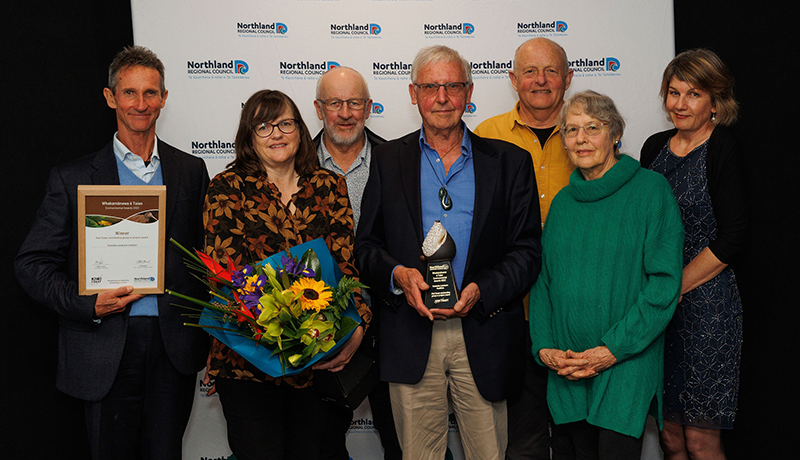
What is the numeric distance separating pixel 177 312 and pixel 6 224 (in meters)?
0.93

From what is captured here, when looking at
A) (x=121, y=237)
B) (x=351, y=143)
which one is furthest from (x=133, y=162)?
(x=351, y=143)

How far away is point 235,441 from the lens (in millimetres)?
2191

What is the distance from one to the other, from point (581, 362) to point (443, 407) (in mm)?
638

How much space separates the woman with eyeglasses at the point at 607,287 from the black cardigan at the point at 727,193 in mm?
412

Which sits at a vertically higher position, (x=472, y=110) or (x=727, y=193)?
(x=472, y=110)

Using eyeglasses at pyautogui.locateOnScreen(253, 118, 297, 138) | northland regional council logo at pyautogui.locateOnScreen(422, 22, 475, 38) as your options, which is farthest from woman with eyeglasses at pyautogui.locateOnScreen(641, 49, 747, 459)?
eyeglasses at pyautogui.locateOnScreen(253, 118, 297, 138)

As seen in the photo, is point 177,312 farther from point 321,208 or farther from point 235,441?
→ point 321,208

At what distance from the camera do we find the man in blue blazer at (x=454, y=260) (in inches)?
88.0

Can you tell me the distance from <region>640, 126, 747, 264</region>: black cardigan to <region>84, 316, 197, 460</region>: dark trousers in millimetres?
2564

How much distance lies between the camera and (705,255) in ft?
7.86

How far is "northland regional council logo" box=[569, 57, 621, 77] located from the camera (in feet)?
11.7

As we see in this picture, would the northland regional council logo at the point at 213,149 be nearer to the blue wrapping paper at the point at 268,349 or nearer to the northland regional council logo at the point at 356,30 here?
the northland regional council logo at the point at 356,30

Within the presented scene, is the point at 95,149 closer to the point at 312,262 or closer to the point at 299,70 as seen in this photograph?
the point at 299,70

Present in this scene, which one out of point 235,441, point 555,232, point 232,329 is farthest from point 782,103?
point 235,441
